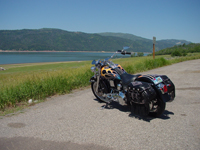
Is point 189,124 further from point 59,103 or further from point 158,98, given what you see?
point 59,103

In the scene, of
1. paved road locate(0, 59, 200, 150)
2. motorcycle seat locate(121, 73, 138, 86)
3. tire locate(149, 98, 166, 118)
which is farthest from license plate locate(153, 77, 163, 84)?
paved road locate(0, 59, 200, 150)

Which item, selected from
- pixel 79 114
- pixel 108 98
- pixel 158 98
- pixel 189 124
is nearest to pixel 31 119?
pixel 79 114

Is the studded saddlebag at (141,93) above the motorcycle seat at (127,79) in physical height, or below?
below

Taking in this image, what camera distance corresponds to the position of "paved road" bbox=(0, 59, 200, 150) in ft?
11.0

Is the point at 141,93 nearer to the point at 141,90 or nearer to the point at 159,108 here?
the point at 141,90

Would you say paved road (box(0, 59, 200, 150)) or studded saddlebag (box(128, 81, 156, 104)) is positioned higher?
studded saddlebag (box(128, 81, 156, 104))

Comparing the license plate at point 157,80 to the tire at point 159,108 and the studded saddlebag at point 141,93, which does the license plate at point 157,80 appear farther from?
the tire at point 159,108

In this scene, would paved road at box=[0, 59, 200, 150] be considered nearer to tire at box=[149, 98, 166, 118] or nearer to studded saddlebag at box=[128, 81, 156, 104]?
tire at box=[149, 98, 166, 118]

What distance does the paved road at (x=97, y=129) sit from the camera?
3365 mm

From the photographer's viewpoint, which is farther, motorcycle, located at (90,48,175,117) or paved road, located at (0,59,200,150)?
motorcycle, located at (90,48,175,117)

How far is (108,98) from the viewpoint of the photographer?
5.50 meters

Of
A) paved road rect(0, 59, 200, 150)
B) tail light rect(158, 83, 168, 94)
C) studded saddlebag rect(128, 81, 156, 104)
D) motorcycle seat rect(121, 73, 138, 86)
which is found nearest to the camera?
paved road rect(0, 59, 200, 150)

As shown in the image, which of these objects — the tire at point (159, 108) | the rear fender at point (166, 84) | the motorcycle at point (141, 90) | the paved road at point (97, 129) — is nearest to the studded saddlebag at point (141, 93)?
the motorcycle at point (141, 90)

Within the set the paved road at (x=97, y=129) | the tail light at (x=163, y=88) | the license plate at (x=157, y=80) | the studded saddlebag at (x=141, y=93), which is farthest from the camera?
the license plate at (x=157, y=80)
